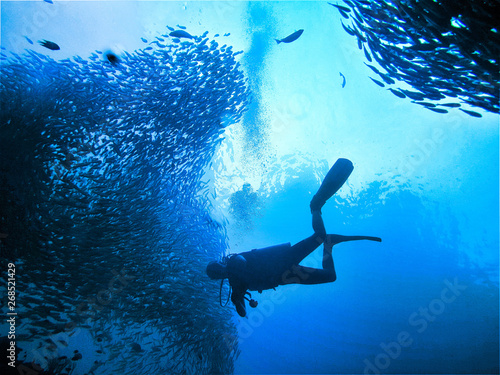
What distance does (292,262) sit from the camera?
3.79 metres

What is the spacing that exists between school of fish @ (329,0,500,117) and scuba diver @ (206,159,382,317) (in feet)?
8.55

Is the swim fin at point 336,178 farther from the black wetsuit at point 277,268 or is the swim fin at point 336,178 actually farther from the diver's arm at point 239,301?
the diver's arm at point 239,301

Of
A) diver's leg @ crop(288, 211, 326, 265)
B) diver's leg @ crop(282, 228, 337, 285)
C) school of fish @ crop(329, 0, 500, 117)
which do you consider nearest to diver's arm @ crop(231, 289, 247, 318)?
diver's leg @ crop(282, 228, 337, 285)

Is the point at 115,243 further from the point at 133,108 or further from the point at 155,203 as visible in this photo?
the point at 133,108

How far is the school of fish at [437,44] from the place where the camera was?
11.1 ft

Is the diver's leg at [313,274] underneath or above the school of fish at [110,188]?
underneath

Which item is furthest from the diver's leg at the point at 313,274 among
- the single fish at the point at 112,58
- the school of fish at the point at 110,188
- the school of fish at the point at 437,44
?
the single fish at the point at 112,58

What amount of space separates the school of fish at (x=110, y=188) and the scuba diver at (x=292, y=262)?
5.03 meters

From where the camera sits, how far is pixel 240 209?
16.7 meters

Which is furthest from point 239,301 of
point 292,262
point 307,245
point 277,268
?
point 307,245

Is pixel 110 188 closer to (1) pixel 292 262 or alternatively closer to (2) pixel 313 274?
(1) pixel 292 262

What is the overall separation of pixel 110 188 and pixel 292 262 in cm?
604

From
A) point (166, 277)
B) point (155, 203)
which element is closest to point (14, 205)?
point (155, 203)

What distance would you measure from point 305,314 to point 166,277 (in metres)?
29.8
